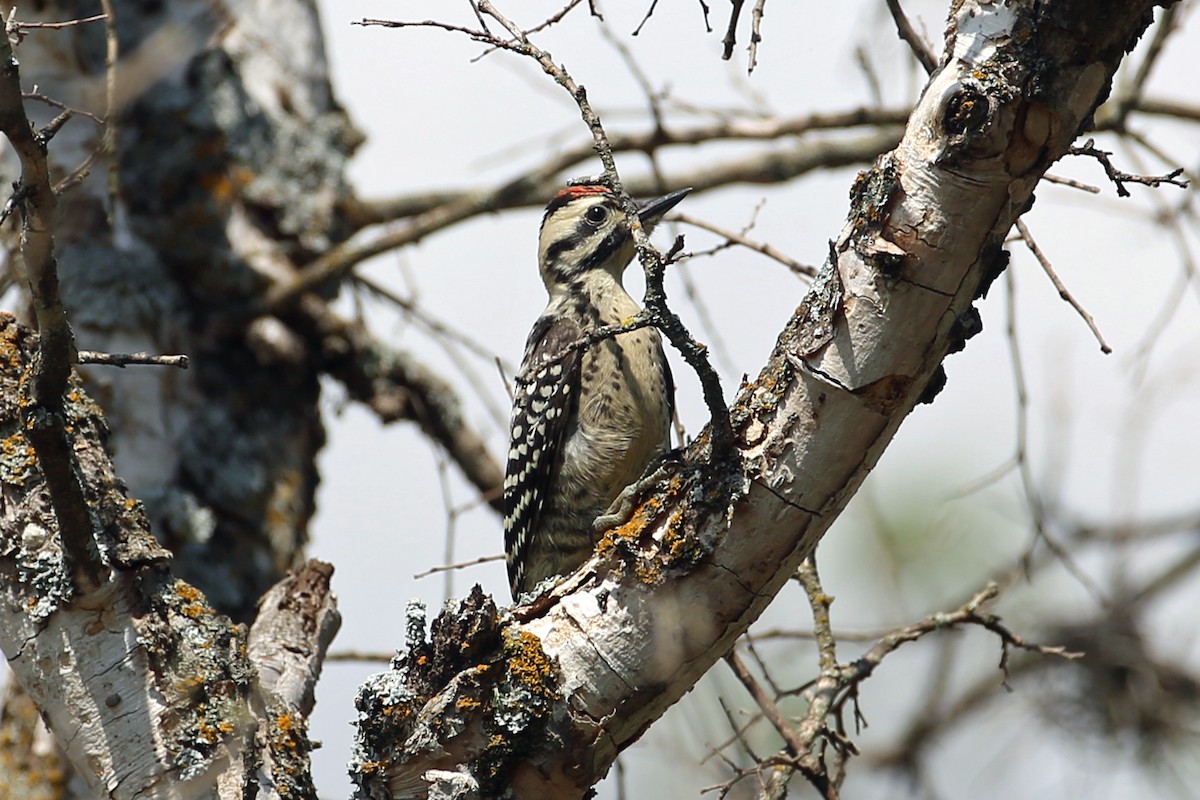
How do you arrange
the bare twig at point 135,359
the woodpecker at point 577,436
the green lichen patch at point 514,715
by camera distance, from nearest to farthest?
1. the bare twig at point 135,359
2. the green lichen patch at point 514,715
3. the woodpecker at point 577,436

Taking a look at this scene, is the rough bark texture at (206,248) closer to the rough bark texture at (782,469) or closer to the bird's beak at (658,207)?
the bird's beak at (658,207)

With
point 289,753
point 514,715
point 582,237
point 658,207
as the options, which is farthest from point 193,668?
point 582,237

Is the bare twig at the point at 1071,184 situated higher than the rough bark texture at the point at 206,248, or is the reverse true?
the rough bark texture at the point at 206,248

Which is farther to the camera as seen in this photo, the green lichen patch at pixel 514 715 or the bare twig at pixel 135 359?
the green lichen patch at pixel 514 715

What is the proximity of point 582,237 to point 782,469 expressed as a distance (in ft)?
8.81

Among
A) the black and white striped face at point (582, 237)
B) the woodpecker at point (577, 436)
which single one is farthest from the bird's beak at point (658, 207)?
the black and white striped face at point (582, 237)

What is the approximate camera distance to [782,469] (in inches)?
98.0

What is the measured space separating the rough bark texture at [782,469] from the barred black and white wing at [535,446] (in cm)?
152

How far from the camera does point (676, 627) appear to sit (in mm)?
2598

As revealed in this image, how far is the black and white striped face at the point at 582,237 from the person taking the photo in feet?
16.2

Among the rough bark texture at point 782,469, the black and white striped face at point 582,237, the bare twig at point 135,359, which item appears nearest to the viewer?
the rough bark texture at point 782,469

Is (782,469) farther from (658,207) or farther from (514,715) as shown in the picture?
(658,207)

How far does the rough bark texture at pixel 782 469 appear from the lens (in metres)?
2.19

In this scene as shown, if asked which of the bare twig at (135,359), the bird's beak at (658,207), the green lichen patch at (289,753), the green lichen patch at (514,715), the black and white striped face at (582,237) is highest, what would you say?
the black and white striped face at (582,237)
